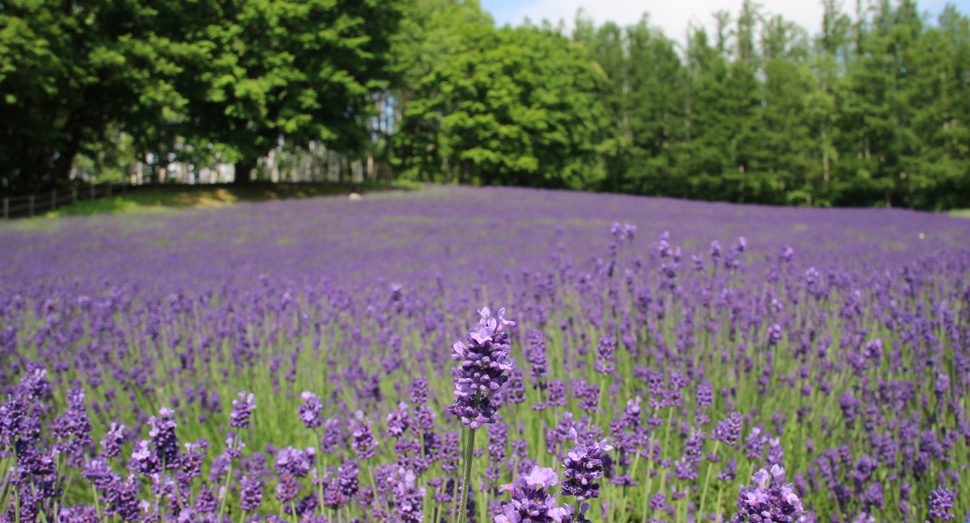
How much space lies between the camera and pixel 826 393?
10.4 ft

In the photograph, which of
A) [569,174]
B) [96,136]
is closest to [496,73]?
[569,174]

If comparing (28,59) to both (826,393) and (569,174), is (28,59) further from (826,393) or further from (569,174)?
(569,174)

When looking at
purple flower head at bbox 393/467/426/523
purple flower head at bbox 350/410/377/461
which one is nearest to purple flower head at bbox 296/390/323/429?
purple flower head at bbox 350/410/377/461

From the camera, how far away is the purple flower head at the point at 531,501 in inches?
32.8

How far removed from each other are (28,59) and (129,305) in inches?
604

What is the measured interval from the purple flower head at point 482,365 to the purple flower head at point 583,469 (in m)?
0.14

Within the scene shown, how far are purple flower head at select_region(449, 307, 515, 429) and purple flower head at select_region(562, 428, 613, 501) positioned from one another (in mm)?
143

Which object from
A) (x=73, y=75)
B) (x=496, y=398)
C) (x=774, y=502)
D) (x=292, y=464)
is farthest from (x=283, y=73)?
(x=774, y=502)

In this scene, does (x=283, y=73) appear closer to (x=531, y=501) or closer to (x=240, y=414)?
(x=240, y=414)

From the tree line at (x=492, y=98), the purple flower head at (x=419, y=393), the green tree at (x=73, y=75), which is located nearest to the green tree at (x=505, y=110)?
the tree line at (x=492, y=98)

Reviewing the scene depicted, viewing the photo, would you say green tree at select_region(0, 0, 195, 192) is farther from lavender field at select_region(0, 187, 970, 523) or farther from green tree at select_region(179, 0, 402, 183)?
lavender field at select_region(0, 187, 970, 523)

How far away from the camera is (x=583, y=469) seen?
3.12 feet

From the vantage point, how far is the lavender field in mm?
1712

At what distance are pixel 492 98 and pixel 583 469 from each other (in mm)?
31954
